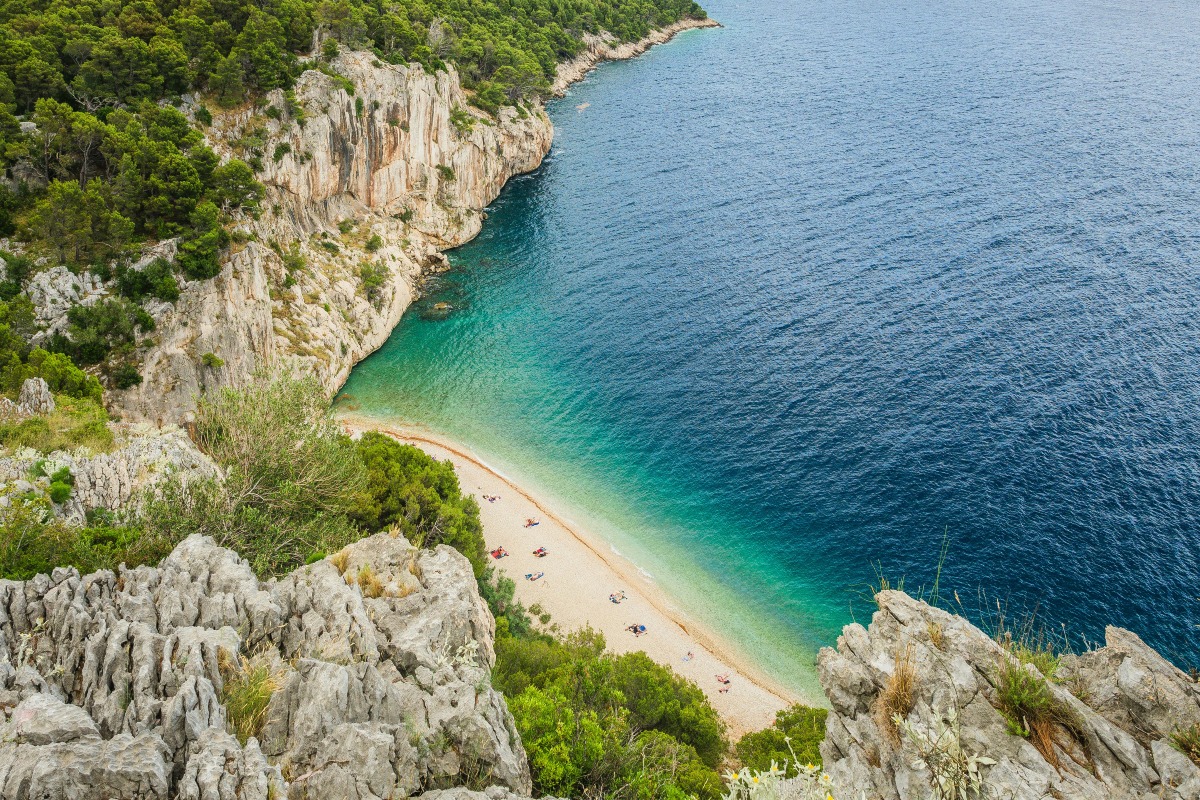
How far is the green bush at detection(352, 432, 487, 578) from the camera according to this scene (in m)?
44.8

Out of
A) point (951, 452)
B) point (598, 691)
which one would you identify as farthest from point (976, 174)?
point (598, 691)

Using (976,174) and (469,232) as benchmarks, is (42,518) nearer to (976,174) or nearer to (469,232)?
(469,232)

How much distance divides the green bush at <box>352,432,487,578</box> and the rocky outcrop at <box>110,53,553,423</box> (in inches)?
600

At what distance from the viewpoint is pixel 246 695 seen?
18.6 meters

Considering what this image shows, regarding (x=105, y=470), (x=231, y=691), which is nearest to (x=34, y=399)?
(x=105, y=470)

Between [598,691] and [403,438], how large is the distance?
119 feet

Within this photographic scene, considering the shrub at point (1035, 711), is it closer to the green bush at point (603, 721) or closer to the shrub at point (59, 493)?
the green bush at point (603, 721)

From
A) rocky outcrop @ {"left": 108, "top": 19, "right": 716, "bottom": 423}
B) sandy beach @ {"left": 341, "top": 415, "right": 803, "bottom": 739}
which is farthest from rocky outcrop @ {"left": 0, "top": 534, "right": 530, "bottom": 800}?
rocky outcrop @ {"left": 108, "top": 19, "right": 716, "bottom": 423}

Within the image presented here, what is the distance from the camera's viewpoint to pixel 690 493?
2351 inches

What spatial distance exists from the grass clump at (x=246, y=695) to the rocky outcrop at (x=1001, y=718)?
1601cm

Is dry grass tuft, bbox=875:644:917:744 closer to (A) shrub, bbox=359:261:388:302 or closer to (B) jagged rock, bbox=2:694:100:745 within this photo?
(B) jagged rock, bbox=2:694:100:745

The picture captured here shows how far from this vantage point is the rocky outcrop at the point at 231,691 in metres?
15.5

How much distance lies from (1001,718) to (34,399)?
47515 millimetres

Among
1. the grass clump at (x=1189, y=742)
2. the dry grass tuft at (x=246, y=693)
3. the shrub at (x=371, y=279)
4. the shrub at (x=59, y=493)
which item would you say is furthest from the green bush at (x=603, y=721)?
the shrub at (x=371, y=279)
